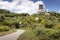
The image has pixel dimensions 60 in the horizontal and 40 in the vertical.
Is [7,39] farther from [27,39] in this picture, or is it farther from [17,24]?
[17,24]

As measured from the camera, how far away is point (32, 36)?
20.3m

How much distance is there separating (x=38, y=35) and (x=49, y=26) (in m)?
7.52

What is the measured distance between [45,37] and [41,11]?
38.2m

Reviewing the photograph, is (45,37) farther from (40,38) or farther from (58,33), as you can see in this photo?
(58,33)

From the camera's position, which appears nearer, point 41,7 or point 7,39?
point 7,39

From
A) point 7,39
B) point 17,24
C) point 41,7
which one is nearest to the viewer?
point 7,39

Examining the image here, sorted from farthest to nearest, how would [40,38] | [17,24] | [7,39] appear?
1. [17,24]
2. [7,39]
3. [40,38]

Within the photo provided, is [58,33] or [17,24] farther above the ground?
[58,33]

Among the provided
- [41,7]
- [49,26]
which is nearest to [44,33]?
[49,26]

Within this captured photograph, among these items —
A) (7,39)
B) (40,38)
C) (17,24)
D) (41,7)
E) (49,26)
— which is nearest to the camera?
(40,38)

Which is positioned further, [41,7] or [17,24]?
[41,7]

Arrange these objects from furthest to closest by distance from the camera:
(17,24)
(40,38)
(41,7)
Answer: (41,7) → (17,24) → (40,38)

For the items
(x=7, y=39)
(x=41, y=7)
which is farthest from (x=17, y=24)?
(x=7, y=39)

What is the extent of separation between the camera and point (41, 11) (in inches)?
2263
